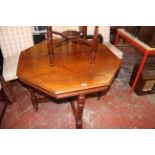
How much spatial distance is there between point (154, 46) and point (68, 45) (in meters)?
1.01

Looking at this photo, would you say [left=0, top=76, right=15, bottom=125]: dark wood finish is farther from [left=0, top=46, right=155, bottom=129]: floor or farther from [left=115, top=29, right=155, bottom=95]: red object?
[left=115, top=29, right=155, bottom=95]: red object

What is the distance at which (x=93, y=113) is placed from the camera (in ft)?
6.13

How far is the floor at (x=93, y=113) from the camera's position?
5.68 feet

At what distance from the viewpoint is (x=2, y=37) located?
6.55 feet

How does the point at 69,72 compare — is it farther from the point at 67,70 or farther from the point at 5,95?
the point at 5,95

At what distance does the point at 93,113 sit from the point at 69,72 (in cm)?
82

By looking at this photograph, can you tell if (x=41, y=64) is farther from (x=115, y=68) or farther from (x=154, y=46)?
(x=154, y=46)

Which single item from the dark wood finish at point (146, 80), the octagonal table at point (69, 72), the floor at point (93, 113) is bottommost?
the floor at point (93, 113)

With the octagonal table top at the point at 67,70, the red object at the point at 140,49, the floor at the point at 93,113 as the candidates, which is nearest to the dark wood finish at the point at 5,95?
the floor at the point at 93,113

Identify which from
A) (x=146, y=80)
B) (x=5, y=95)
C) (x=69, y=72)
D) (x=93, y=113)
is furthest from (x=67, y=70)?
(x=146, y=80)

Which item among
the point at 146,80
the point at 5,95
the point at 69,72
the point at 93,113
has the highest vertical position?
the point at 69,72

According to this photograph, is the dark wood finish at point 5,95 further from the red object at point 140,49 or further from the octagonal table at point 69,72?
the red object at point 140,49
